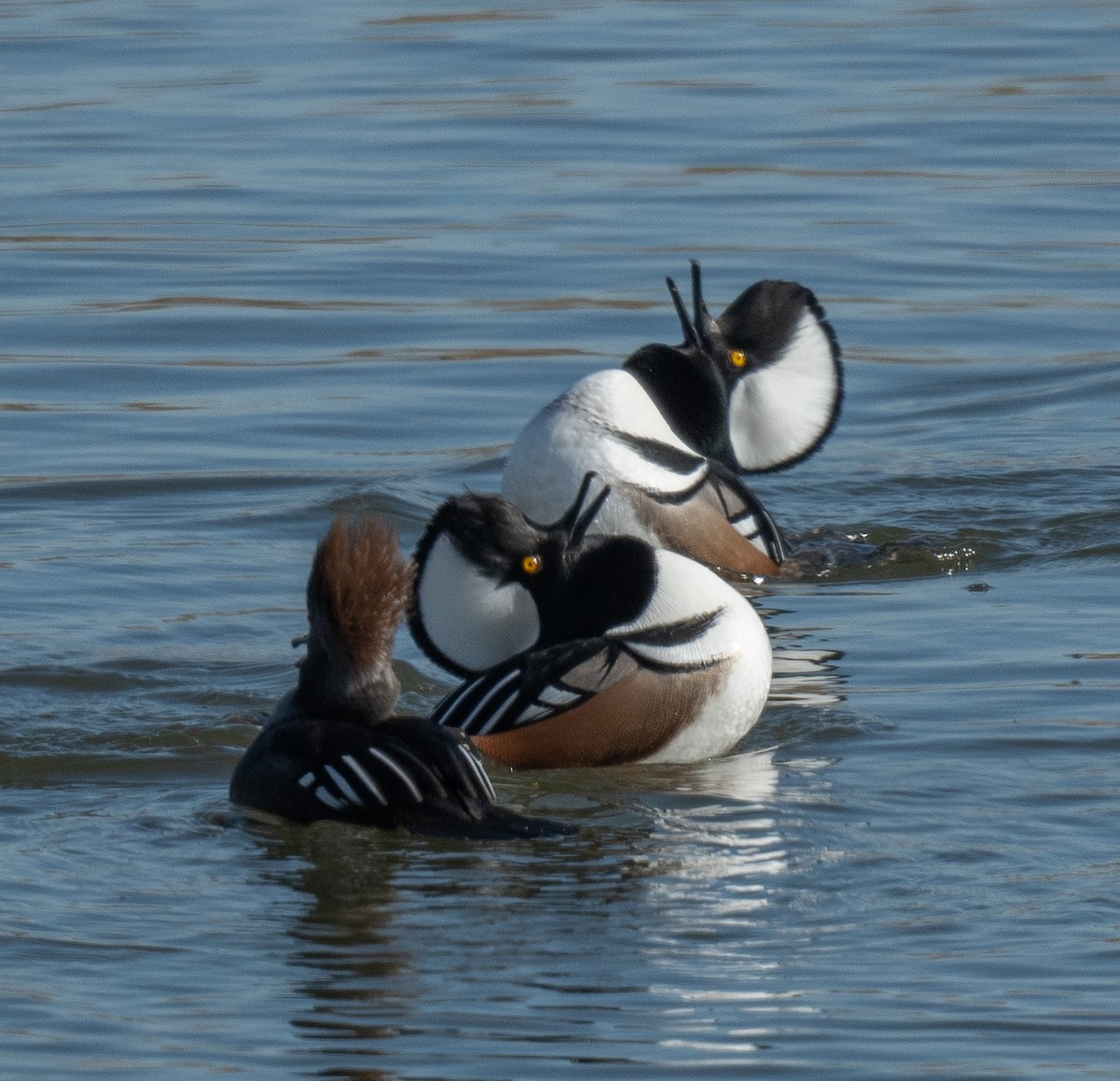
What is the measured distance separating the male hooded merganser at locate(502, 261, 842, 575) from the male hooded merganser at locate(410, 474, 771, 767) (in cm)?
159

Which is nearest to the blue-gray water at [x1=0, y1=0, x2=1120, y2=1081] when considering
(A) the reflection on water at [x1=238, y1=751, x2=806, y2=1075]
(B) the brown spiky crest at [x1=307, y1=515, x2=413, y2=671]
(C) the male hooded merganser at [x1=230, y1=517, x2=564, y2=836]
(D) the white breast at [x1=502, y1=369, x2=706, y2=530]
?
(A) the reflection on water at [x1=238, y1=751, x2=806, y2=1075]

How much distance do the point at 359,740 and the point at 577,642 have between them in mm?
1057

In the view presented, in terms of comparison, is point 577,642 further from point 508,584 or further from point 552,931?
point 552,931

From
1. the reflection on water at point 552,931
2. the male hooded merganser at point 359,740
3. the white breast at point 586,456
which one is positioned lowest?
the reflection on water at point 552,931

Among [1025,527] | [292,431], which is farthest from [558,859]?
[292,431]

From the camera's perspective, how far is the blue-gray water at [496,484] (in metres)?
4.55

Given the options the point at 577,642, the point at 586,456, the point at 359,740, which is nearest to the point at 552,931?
the point at 359,740

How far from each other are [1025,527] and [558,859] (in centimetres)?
401

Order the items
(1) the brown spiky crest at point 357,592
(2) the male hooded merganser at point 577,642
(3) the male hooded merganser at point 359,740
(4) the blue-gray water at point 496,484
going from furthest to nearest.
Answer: (2) the male hooded merganser at point 577,642 < (1) the brown spiky crest at point 357,592 < (3) the male hooded merganser at point 359,740 < (4) the blue-gray water at point 496,484

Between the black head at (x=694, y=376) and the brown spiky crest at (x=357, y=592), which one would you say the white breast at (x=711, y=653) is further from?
the black head at (x=694, y=376)

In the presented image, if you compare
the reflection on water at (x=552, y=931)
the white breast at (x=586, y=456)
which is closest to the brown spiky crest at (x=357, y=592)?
the reflection on water at (x=552, y=931)

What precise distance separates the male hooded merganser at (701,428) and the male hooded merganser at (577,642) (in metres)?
1.59

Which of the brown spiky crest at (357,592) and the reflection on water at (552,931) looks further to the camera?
the brown spiky crest at (357,592)

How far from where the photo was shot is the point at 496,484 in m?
9.66
